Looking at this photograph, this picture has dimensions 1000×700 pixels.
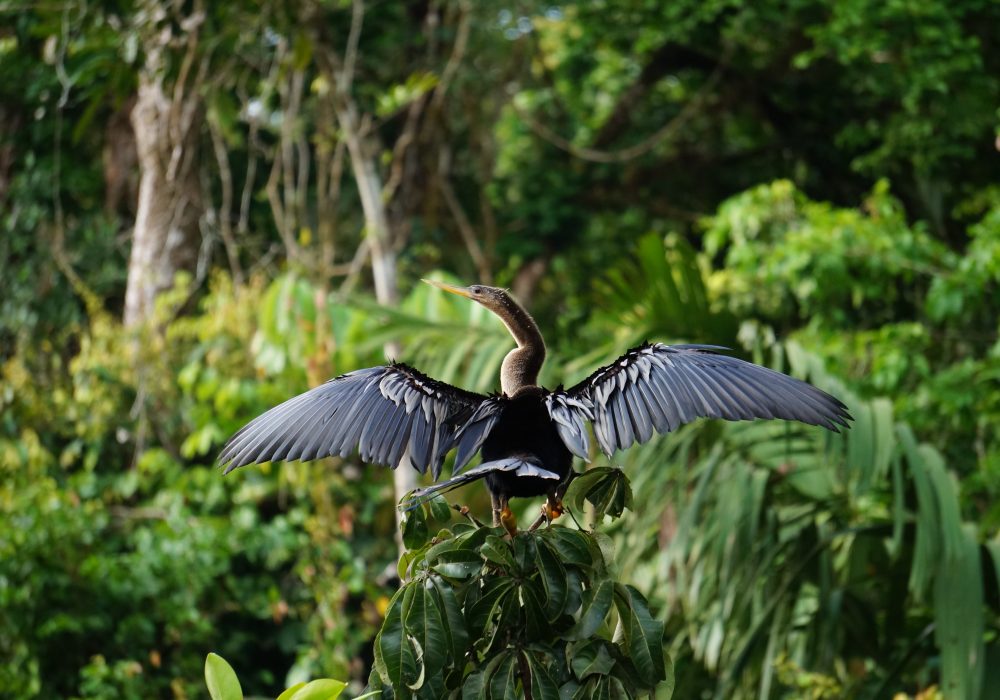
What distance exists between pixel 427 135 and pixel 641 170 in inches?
104

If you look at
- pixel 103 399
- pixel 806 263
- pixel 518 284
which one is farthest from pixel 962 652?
pixel 518 284

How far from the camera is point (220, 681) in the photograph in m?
1.82

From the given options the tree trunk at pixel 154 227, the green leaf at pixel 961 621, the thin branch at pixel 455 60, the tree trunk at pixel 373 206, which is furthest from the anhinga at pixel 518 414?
the tree trunk at pixel 154 227

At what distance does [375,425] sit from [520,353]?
417 millimetres

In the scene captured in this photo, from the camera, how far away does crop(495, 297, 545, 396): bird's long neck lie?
99.0 inches

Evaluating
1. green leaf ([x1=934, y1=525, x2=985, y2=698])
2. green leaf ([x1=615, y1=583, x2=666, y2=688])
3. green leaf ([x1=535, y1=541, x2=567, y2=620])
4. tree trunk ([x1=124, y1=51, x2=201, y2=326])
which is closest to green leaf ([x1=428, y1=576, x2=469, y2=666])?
green leaf ([x1=535, y1=541, x2=567, y2=620])

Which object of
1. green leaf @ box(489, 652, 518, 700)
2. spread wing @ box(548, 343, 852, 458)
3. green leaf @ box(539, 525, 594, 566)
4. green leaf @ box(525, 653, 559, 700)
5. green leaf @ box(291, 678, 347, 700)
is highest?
spread wing @ box(548, 343, 852, 458)

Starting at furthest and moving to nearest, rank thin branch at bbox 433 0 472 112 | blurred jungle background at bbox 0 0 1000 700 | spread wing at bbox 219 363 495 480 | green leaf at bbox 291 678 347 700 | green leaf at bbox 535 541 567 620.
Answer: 1. thin branch at bbox 433 0 472 112
2. blurred jungle background at bbox 0 0 1000 700
3. spread wing at bbox 219 363 495 480
4. green leaf at bbox 535 541 567 620
5. green leaf at bbox 291 678 347 700

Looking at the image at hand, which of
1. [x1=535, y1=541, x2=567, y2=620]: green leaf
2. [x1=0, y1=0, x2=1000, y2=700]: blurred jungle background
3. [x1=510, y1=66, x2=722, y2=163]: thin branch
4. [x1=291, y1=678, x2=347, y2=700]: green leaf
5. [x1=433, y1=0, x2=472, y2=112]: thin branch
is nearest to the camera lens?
[x1=291, y1=678, x2=347, y2=700]: green leaf

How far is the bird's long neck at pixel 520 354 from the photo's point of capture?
2.52 metres

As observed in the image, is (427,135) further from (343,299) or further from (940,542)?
(940,542)

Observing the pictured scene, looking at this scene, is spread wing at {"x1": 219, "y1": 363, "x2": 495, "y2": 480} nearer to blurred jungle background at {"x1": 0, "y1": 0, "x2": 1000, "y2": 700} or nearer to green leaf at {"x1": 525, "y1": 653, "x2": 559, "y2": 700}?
green leaf at {"x1": 525, "y1": 653, "x2": 559, "y2": 700}

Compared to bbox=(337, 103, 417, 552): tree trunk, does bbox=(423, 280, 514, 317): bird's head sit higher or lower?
higher

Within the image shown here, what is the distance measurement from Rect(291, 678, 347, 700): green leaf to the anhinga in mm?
437
